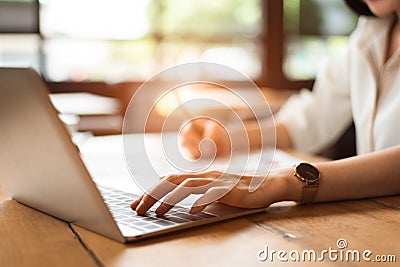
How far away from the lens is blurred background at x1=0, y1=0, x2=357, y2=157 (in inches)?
154

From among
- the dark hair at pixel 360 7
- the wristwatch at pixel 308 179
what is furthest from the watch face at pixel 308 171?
the dark hair at pixel 360 7

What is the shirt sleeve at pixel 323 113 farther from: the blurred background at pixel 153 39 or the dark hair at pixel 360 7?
the blurred background at pixel 153 39

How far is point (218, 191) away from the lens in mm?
809

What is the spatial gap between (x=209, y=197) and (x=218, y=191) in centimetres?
2

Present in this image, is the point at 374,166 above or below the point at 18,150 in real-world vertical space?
below

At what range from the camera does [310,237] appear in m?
0.71

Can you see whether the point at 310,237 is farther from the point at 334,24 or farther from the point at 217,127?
the point at 334,24

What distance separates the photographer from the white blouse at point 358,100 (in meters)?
1.40

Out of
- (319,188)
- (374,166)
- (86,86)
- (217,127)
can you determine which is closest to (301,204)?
(319,188)

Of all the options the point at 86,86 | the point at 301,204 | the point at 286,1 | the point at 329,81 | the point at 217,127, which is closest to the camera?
the point at 301,204

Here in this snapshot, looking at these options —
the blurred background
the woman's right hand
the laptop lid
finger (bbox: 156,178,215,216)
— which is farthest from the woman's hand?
the blurred background

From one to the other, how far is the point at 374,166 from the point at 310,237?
0.32m

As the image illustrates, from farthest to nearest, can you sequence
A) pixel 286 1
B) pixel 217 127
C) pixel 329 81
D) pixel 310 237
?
pixel 286 1, pixel 329 81, pixel 217 127, pixel 310 237

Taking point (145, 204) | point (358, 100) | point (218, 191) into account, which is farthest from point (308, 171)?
point (358, 100)
